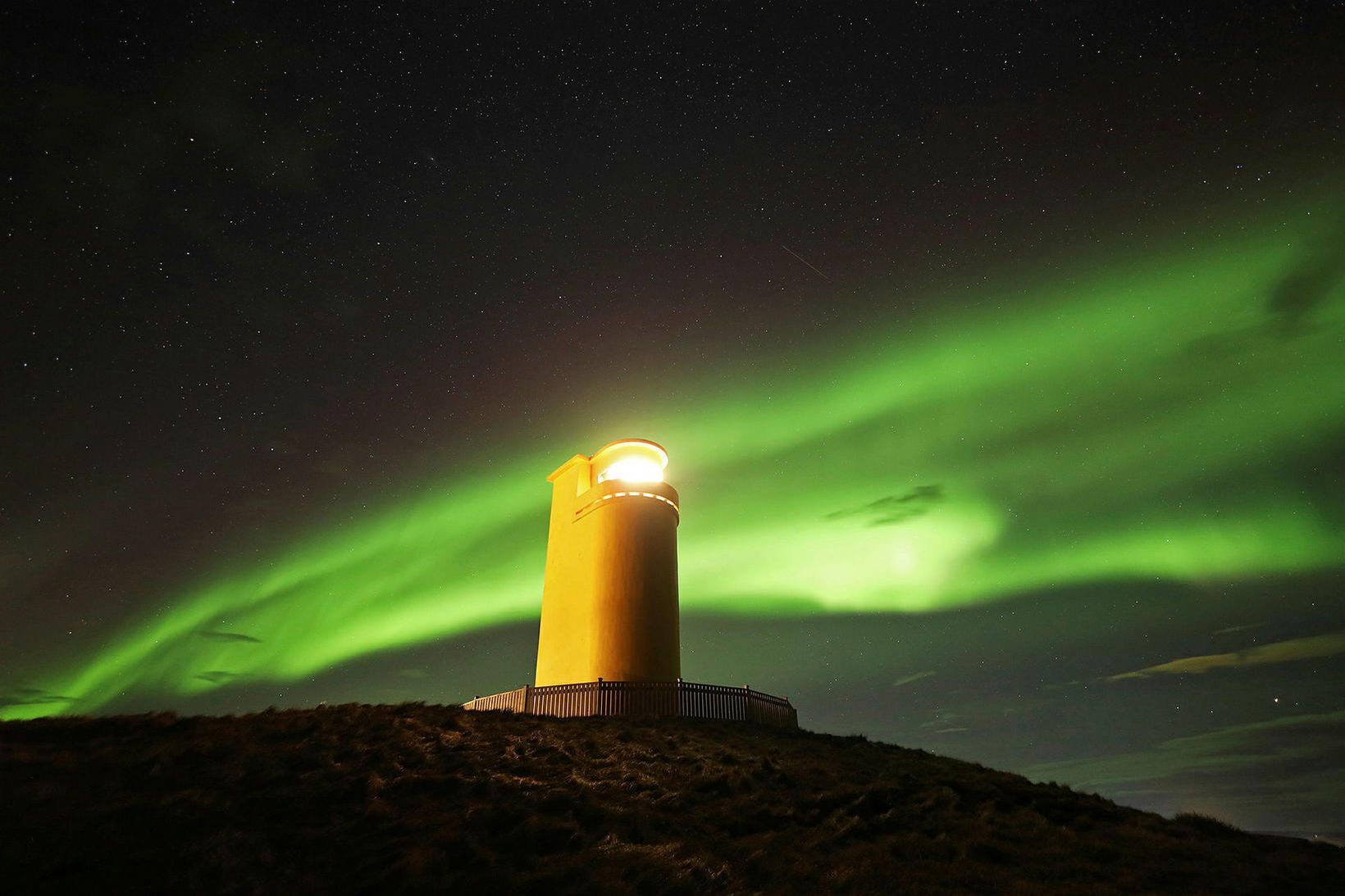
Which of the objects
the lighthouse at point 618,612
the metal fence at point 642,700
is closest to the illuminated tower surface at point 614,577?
the lighthouse at point 618,612

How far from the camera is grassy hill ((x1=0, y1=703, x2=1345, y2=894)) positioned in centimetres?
873

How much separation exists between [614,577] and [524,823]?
12.7 meters

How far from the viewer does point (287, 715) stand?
14.8 m

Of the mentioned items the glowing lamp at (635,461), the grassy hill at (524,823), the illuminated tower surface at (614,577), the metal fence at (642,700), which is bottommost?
the grassy hill at (524,823)

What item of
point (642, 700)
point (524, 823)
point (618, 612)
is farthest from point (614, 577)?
point (524, 823)

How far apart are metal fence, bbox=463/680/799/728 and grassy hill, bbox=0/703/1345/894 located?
15.6 ft

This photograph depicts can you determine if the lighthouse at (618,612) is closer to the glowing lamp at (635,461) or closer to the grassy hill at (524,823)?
the glowing lamp at (635,461)

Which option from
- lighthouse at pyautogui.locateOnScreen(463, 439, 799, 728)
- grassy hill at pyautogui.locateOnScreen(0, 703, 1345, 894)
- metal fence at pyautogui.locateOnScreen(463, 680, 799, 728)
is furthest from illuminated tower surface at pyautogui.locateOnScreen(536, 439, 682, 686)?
grassy hill at pyautogui.locateOnScreen(0, 703, 1345, 894)

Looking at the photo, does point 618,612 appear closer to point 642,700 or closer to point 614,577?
point 614,577

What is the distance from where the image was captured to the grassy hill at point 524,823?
8.73 meters

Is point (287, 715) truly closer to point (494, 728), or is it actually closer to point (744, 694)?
point (494, 728)

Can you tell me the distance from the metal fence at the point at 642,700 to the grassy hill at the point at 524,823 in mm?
4760

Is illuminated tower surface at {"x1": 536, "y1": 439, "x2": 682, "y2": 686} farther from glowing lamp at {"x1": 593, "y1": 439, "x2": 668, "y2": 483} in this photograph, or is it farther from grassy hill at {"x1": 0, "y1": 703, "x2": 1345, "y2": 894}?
grassy hill at {"x1": 0, "y1": 703, "x2": 1345, "y2": 894}

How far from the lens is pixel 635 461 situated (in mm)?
25859
